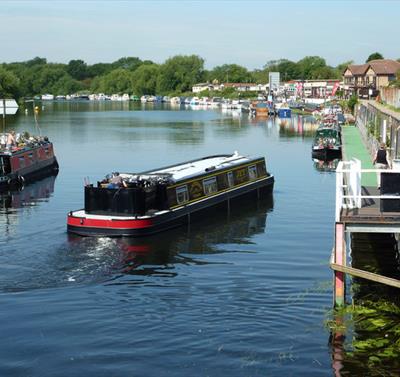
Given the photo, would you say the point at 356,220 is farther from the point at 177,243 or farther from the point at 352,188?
the point at 177,243

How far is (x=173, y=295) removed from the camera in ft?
72.7

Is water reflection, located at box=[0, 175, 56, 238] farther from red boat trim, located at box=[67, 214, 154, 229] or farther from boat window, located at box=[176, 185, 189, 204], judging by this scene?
boat window, located at box=[176, 185, 189, 204]

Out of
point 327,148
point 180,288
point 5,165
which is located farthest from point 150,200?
point 327,148

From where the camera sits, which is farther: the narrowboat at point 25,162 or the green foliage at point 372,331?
the narrowboat at point 25,162

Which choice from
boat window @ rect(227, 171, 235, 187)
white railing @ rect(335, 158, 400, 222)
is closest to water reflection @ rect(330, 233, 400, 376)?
white railing @ rect(335, 158, 400, 222)

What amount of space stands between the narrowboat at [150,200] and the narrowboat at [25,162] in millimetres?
13302

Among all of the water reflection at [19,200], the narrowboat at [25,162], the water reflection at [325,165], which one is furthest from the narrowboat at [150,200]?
the water reflection at [325,165]

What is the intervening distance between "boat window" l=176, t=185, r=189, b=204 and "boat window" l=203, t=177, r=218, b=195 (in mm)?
1966

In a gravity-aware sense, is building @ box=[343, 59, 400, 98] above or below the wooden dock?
above

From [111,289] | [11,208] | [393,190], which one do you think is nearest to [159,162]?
[11,208]

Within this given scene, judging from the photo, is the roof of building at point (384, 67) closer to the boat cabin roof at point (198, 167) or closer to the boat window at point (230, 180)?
the boat cabin roof at point (198, 167)

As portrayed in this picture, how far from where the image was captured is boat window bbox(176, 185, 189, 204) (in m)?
32.3

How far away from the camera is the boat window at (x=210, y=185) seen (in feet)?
114

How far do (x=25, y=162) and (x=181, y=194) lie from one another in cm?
1967
